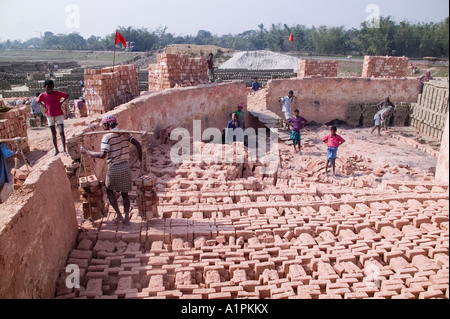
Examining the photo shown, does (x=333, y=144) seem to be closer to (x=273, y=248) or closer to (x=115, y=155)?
(x=273, y=248)

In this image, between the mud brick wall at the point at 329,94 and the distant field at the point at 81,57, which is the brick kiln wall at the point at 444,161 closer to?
the mud brick wall at the point at 329,94

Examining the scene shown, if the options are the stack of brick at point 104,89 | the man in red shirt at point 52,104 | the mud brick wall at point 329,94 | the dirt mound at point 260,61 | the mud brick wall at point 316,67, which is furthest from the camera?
the dirt mound at point 260,61

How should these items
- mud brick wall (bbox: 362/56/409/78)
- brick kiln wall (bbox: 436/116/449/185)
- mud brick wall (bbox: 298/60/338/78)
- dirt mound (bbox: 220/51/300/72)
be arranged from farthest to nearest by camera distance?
1. dirt mound (bbox: 220/51/300/72)
2. mud brick wall (bbox: 362/56/409/78)
3. mud brick wall (bbox: 298/60/338/78)
4. brick kiln wall (bbox: 436/116/449/185)

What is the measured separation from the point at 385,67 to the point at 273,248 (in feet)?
44.9

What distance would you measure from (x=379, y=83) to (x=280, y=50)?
44.8 m

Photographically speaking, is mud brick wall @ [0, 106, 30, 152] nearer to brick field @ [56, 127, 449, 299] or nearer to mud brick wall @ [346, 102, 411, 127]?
brick field @ [56, 127, 449, 299]

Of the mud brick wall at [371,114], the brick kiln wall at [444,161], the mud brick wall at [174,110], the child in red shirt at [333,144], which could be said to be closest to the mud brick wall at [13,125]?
the mud brick wall at [174,110]

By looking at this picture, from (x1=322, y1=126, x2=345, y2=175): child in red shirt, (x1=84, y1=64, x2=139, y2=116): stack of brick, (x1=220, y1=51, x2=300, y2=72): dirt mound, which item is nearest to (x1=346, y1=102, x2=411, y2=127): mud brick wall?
(x1=322, y1=126, x2=345, y2=175): child in red shirt

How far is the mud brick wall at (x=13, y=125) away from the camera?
7.68 meters

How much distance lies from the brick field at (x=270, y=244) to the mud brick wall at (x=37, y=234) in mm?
265

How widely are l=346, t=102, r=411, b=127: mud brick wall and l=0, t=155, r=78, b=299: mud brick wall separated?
40.8 ft

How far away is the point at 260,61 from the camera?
123ft

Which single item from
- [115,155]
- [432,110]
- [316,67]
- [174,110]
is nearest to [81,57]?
Result: [316,67]

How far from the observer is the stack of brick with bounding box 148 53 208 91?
10516 mm
